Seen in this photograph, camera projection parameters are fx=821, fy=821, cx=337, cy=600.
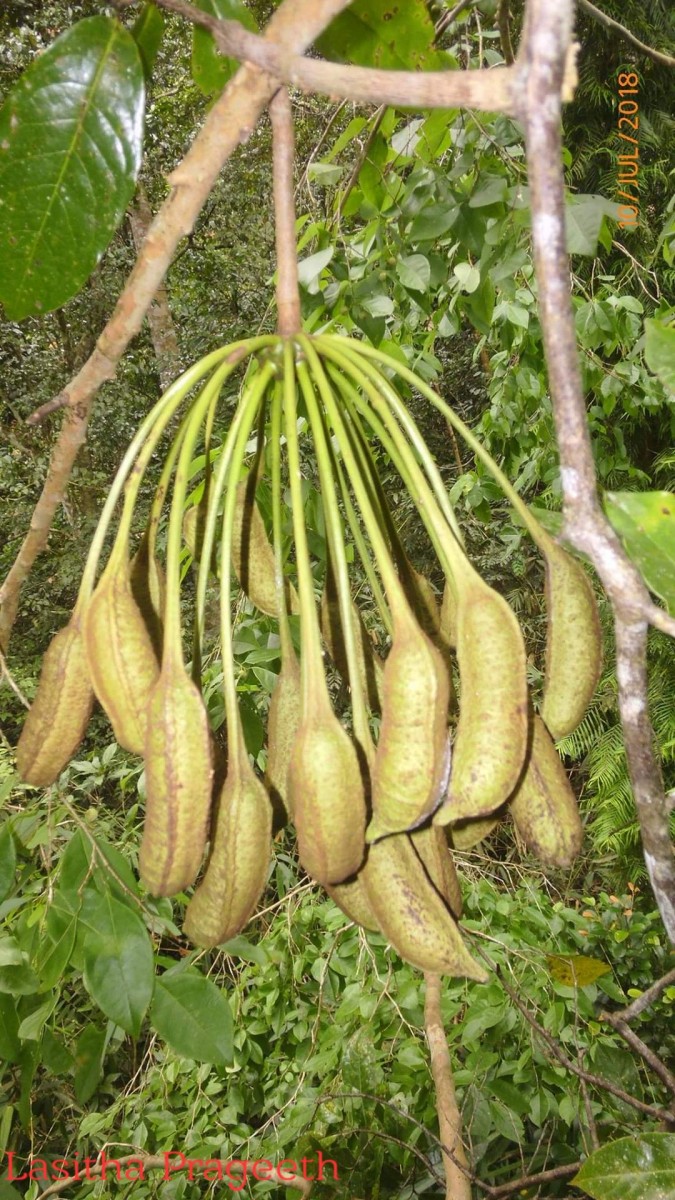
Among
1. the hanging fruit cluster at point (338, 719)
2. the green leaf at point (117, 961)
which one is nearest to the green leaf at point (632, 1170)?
the hanging fruit cluster at point (338, 719)

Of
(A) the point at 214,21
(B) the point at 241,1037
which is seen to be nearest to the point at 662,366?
(A) the point at 214,21

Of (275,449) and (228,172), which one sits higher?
(228,172)

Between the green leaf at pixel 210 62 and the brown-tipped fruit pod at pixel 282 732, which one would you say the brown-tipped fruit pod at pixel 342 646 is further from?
the green leaf at pixel 210 62

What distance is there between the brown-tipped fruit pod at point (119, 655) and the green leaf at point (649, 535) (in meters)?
0.41

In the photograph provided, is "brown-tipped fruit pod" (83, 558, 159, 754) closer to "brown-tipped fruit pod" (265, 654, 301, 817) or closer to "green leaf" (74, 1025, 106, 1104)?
"brown-tipped fruit pod" (265, 654, 301, 817)

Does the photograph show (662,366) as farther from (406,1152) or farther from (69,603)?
(69,603)

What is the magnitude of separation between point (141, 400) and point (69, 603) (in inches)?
76.9

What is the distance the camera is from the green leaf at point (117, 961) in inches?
39.8

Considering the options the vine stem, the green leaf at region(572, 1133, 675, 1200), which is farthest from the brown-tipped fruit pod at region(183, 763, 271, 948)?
the green leaf at region(572, 1133, 675, 1200)

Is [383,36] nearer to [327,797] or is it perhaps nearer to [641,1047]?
[327,797]

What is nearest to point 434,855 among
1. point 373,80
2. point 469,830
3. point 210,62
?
point 469,830

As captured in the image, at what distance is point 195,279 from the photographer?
737 cm

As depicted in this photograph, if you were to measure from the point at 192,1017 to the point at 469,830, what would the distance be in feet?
1.76

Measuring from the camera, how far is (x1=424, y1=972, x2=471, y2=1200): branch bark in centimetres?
102
